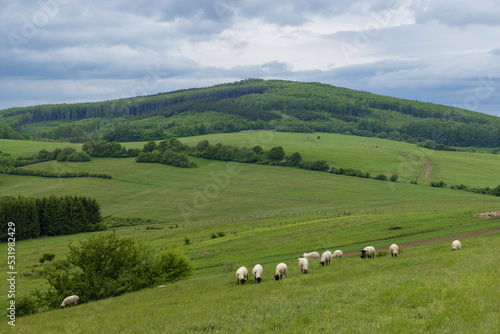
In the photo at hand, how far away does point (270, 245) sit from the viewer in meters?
53.6

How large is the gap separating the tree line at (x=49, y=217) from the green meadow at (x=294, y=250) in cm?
490

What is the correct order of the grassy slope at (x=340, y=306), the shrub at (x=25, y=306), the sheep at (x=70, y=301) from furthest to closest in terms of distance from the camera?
1. the sheep at (x=70, y=301)
2. the shrub at (x=25, y=306)
3. the grassy slope at (x=340, y=306)

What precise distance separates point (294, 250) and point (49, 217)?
258 feet

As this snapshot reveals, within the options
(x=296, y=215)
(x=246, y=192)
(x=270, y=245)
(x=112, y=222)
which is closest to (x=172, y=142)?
(x=246, y=192)

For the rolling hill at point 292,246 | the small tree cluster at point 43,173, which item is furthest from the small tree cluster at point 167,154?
the small tree cluster at point 43,173

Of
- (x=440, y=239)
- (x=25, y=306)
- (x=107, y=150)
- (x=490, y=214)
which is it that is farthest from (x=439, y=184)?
(x=107, y=150)

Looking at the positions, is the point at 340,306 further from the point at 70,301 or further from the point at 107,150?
the point at 107,150

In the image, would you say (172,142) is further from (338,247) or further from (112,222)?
(338,247)

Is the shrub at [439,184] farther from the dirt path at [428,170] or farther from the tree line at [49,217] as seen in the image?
the tree line at [49,217]

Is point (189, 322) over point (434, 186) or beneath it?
over

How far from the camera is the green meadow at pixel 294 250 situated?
633 inches

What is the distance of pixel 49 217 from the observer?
10006cm

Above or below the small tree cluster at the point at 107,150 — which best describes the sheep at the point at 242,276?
below

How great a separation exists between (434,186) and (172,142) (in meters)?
118
